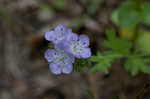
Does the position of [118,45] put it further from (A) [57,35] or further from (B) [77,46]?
(A) [57,35]

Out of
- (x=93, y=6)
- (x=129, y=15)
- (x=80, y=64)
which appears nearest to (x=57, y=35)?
(x=80, y=64)

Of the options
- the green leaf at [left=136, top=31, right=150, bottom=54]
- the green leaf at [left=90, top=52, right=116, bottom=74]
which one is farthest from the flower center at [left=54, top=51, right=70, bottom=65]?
the green leaf at [left=136, top=31, right=150, bottom=54]

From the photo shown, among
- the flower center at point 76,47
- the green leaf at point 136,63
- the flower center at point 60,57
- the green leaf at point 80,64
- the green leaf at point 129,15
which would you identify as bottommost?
the green leaf at point 136,63

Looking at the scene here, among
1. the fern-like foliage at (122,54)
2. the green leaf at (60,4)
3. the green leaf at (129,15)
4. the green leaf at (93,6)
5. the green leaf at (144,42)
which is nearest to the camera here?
the fern-like foliage at (122,54)

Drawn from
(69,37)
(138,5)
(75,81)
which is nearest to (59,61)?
(69,37)

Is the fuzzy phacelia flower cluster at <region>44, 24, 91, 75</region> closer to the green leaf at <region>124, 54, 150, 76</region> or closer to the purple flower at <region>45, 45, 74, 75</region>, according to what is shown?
the purple flower at <region>45, 45, 74, 75</region>

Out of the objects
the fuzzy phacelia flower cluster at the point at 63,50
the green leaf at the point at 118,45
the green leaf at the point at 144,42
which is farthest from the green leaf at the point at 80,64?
the green leaf at the point at 144,42

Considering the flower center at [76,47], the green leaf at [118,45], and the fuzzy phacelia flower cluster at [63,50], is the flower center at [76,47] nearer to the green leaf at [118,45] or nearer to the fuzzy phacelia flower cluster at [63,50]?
the fuzzy phacelia flower cluster at [63,50]
